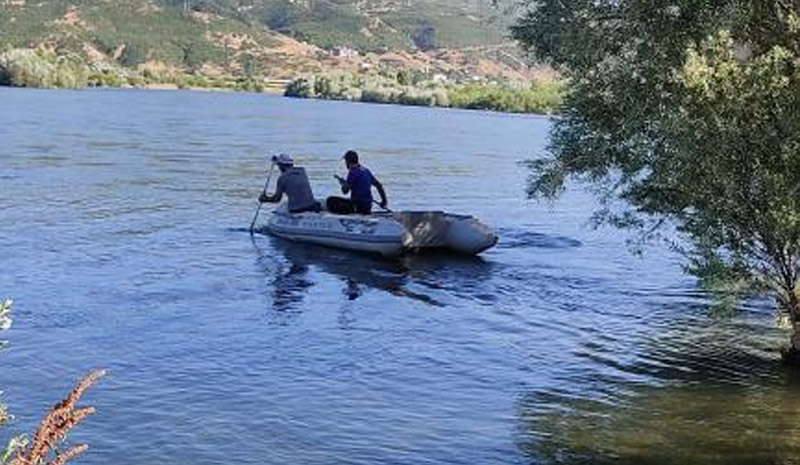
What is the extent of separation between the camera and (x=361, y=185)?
81.6 ft

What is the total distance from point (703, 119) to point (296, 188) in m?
14.1

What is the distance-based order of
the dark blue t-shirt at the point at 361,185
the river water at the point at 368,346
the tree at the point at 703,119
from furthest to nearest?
the dark blue t-shirt at the point at 361,185, the tree at the point at 703,119, the river water at the point at 368,346

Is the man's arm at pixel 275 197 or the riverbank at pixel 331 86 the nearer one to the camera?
the man's arm at pixel 275 197

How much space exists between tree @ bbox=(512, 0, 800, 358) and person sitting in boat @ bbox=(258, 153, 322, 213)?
9.84 meters

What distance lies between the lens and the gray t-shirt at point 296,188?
2602 cm

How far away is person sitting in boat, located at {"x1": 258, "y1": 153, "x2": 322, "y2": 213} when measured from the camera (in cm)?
2606

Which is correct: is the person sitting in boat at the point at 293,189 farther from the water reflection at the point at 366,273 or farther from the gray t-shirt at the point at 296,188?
the water reflection at the point at 366,273

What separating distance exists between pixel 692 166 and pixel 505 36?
5898mm

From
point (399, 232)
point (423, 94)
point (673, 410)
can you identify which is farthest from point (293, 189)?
point (423, 94)

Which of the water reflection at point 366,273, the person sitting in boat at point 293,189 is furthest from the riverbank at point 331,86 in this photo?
the water reflection at point 366,273

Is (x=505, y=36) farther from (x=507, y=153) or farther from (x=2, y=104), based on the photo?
(x=2, y=104)

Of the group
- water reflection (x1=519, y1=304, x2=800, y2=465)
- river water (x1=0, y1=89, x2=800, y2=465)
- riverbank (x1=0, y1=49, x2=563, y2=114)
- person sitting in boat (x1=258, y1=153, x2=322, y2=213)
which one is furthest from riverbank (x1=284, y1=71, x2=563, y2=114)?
water reflection (x1=519, y1=304, x2=800, y2=465)

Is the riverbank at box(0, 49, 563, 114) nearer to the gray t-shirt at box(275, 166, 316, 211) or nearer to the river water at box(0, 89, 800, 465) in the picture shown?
the gray t-shirt at box(275, 166, 316, 211)

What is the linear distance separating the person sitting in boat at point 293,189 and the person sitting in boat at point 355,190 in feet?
2.39
